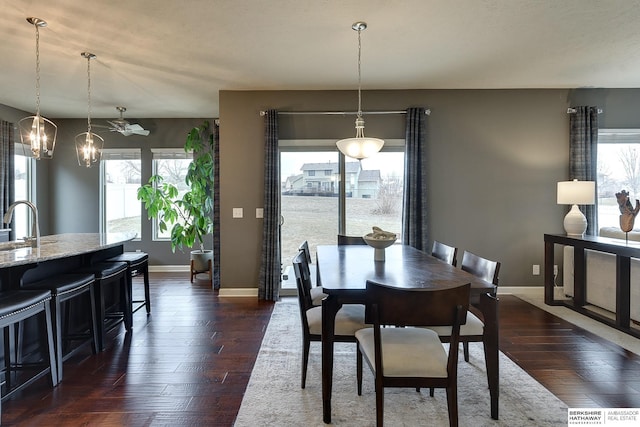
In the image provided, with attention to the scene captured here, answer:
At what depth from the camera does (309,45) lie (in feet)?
10.5

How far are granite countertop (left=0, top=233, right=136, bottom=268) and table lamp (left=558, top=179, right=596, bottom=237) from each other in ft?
15.8

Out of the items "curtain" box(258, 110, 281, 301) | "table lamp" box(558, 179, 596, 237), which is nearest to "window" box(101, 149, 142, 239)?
"curtain" box(258, 110, 281, 301)

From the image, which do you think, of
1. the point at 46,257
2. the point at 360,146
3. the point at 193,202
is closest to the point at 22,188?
the point at 193,202

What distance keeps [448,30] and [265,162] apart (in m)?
2.50

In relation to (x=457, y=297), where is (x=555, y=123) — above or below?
above

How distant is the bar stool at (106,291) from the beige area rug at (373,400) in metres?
1.41

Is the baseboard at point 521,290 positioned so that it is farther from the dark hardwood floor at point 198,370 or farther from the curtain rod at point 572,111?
the curtain rod at point 572,111

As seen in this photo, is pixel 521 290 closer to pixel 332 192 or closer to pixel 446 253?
pixel 446 253

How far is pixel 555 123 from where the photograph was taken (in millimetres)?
4426

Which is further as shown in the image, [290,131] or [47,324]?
[290,131]

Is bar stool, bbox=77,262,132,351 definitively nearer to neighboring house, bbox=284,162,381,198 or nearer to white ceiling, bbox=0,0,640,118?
white ceiling, bbox=0,0,640,118

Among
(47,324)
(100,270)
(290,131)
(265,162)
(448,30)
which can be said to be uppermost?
(448,30)

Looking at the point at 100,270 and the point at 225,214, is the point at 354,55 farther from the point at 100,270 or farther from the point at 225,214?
the point at 100,270

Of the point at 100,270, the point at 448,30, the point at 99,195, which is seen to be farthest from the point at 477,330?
the point at 99,195
